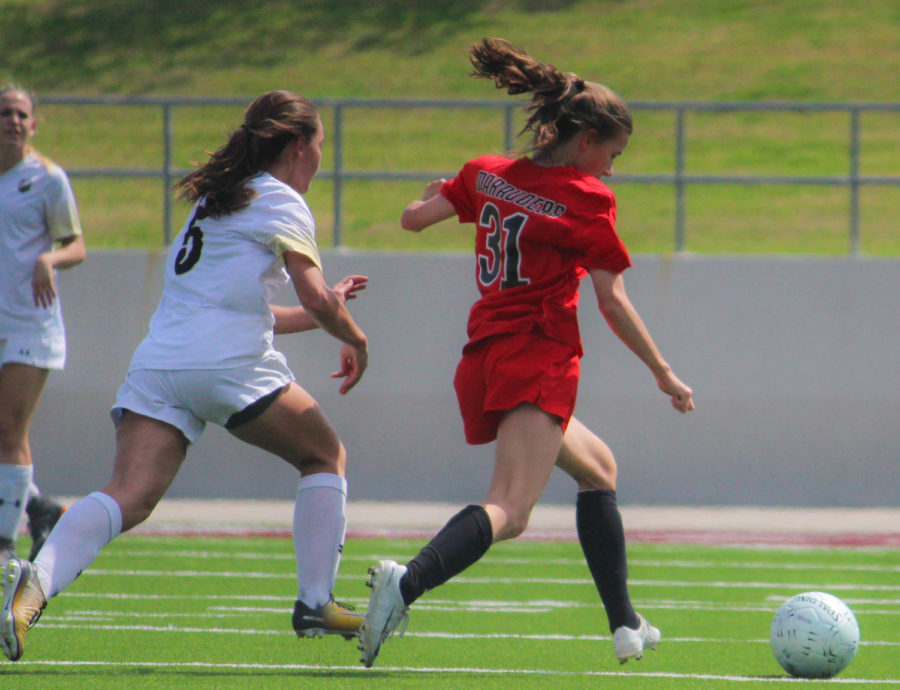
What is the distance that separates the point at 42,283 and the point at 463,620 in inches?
106

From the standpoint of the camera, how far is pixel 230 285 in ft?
18.3

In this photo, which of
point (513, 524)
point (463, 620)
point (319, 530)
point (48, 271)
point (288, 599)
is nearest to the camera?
point (513, 524)

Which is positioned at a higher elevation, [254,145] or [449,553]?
[254,145]

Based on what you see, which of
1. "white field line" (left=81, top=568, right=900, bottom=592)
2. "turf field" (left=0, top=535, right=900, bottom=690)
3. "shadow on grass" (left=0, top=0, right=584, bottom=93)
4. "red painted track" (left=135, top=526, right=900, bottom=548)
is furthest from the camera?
"shadow on grass" (left=0, top=0, right=584, bottom=93)

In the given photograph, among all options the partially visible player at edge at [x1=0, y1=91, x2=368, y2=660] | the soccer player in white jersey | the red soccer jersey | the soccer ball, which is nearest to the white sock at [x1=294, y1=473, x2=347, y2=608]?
the partially visible player at edge at [x1=0, y1=91, x2=368, y2=660]

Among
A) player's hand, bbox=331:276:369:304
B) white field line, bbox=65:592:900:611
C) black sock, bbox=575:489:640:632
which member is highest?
player's hand, bbox=331:276:369:304

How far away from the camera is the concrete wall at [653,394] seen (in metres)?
12.6

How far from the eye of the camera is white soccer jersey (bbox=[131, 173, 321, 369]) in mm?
5523

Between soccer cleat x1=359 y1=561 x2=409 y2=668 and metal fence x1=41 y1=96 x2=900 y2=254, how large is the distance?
7.99 m

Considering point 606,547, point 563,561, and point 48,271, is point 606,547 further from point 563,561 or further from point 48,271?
point 563,561

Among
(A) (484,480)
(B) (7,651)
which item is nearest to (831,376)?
(A) (484,480)

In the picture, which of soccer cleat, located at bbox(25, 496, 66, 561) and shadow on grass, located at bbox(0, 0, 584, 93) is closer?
soccer cleat, located at bbox(25, 496, 66, 561)

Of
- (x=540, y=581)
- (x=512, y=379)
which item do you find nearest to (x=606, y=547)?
(x=512, y=379)

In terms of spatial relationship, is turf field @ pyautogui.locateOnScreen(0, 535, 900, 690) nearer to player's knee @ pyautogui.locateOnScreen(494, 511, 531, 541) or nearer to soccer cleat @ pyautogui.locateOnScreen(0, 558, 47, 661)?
soccer cleat @ pyautogui.locateOnScreen(0, 558, 47, 661)
